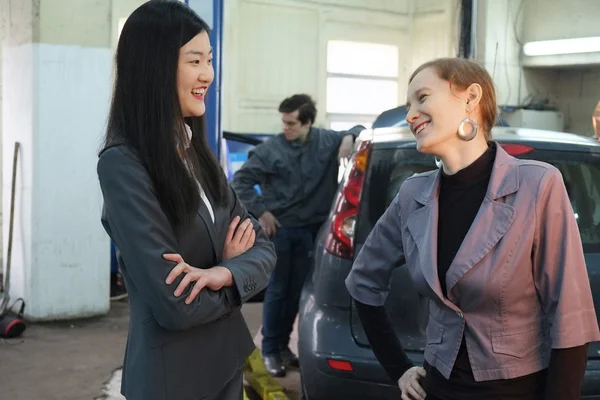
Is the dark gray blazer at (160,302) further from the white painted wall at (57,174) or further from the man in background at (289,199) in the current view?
the white painted wall at (57,174)

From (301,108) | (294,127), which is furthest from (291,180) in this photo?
(301,108)

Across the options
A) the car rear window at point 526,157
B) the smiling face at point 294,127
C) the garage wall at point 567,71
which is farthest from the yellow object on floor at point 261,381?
the garage wall at point 567,71

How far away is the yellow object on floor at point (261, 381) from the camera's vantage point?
4387mm

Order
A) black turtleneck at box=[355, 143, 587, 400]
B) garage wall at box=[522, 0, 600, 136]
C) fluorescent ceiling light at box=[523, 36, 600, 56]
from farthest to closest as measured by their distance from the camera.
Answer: garage wall at box=[522, 0, 600, 136], fluorescent ceiling light at box=[523, 36, 600, 56], black turtleneck at box=[355, 143, 587, 400]

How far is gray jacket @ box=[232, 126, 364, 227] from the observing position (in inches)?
209

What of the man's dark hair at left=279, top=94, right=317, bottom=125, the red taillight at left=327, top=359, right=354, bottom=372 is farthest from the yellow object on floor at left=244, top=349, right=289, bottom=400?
the man's dark hair at left=279, top=94, right=317, bottom=125

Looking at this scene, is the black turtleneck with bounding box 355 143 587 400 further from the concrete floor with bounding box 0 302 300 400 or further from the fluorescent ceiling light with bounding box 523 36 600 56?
the fluorescent ceiling light with bounding box 523 36 600 56

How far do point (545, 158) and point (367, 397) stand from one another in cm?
124

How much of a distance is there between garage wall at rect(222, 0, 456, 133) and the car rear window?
722 centimetres

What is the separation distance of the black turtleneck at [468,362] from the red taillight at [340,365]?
50.0 inches

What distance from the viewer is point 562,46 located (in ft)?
36.4

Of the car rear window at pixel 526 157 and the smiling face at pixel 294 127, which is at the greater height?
the smiling face at pixel 294 127

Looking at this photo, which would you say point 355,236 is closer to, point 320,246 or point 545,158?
point 320,246

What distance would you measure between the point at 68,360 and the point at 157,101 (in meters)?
3.85
